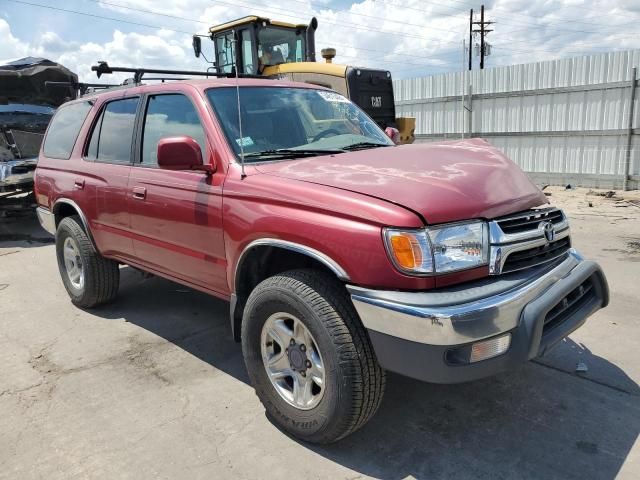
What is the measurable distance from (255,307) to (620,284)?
158 inches

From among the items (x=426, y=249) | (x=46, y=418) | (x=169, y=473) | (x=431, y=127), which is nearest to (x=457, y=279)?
(x=426, y=249)

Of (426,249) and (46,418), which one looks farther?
(46,418)

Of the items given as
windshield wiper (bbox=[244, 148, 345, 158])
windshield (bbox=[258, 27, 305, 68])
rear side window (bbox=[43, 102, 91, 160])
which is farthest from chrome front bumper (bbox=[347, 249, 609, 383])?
windshield (bbox=[258, 27, 305, 68])

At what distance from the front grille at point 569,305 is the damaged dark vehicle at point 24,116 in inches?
318

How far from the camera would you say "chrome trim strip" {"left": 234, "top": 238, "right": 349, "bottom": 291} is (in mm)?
2562

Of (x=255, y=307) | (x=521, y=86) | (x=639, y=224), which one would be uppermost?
(x=521, y=86)

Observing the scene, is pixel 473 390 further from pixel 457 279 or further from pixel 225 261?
pixel 225 261

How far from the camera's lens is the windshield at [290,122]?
345 cm

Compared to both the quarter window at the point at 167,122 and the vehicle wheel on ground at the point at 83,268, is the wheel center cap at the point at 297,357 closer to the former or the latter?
the quarter window at the point at 167,122

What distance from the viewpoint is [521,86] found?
13352 millimetres

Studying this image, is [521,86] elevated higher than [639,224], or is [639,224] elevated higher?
[521,86]

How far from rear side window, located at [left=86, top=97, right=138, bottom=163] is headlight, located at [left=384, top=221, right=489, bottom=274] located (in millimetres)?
2609

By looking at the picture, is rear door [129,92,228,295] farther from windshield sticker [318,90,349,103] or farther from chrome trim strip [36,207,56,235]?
chrome trim strip [36,207,56,235]

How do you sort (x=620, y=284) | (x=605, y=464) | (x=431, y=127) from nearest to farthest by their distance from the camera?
(x=605, y=464)
(x=620, y=284)
(x=431, y=127)
